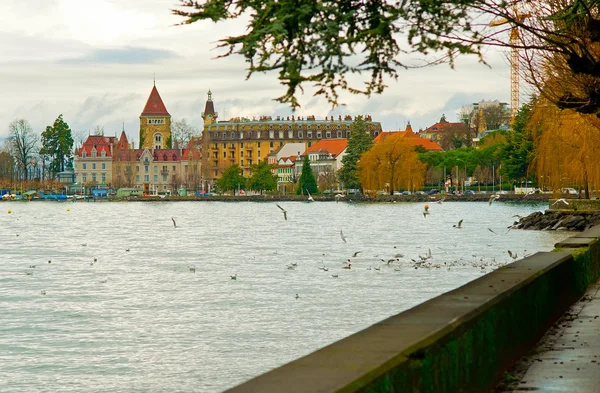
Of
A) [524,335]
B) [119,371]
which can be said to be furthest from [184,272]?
[524,335]

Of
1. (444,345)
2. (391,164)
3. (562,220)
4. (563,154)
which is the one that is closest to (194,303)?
(444,345)

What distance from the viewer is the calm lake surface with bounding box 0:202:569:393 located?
678 inches

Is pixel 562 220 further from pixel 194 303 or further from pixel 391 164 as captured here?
pixel 391 164

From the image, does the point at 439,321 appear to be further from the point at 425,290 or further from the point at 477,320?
the point at 425,290

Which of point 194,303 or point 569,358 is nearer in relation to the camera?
point 569,358

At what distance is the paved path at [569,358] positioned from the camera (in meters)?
8.71

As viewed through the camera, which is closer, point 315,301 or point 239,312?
point 239,312

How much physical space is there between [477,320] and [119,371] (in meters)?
10.3

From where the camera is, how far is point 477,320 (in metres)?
8.19

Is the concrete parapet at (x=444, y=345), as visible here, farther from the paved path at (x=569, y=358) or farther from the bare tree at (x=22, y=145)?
the bare tree at (x=22, y=145)

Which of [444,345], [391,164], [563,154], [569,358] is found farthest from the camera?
[391,164]

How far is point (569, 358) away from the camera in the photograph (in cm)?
998

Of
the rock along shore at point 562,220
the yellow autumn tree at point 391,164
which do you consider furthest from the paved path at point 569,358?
the yellow autumn tree at point 391,164

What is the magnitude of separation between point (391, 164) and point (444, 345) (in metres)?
126
